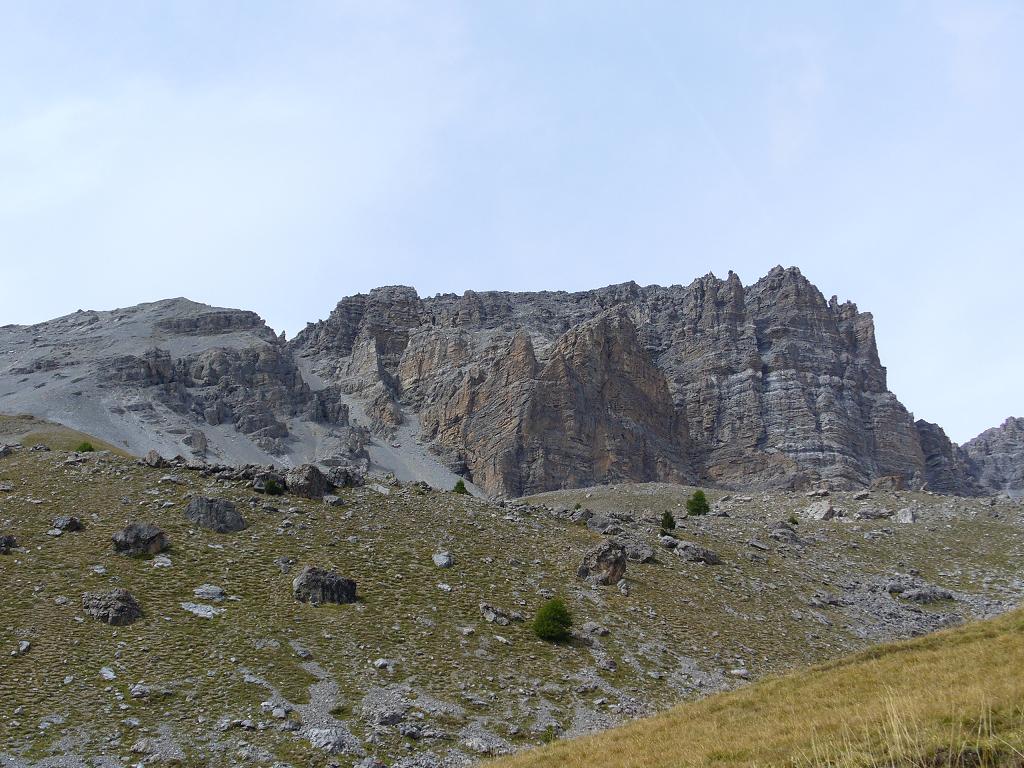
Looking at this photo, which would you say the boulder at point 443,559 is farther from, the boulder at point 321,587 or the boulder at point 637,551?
the boulder at point 637,551

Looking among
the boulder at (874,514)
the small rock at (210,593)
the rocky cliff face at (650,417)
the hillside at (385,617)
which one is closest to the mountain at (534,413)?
the rocky cliff face at (650,417)

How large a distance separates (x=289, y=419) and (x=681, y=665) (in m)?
153

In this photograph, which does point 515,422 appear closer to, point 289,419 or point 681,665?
point 289,419

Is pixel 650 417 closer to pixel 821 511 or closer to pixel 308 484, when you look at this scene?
pixel 821 511

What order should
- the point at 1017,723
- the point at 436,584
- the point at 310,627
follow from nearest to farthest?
the point at 1017,723
the point at 310,627
the point at 436,584

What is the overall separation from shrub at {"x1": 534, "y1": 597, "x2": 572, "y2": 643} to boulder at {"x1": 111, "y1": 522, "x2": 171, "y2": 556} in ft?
54.2

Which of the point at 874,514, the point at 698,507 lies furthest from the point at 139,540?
the point at 874,514

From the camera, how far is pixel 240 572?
34.0 meters

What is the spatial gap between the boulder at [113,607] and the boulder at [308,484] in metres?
17.0

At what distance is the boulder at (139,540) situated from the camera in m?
33.8

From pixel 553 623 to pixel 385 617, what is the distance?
689 cm

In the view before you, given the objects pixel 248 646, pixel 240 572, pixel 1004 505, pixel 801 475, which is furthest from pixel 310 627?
pixel 801 475

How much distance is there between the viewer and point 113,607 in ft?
93.8

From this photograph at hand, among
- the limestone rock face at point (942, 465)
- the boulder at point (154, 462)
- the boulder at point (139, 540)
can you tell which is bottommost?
the limestone rock face at point (942, 465)
